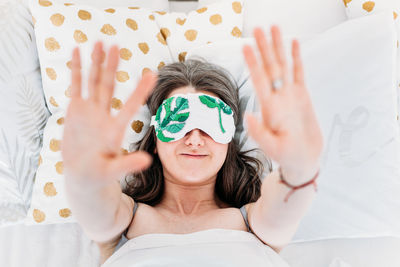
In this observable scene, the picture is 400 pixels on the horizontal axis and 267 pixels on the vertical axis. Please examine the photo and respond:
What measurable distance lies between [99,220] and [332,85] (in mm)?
811

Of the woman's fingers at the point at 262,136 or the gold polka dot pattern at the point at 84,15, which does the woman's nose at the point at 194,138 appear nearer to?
the woman's fingers at the point at 262,136

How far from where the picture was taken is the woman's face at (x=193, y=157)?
1111mm

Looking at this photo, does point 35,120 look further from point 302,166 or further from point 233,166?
point 302,166

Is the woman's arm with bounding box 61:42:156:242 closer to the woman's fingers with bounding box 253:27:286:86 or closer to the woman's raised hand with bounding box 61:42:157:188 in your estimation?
the woman's raised hand with bounding box 61:42:157:188

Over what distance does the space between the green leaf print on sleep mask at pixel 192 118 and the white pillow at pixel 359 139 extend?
1.09 ft

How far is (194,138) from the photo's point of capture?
1.11 meters

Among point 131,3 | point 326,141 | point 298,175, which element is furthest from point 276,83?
point 131,3

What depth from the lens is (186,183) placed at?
123cm

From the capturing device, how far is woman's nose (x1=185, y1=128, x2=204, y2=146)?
3.62 feet

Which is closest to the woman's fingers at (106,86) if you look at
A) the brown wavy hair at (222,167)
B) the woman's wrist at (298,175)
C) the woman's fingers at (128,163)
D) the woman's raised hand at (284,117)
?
the woman's fingers at (128,163)

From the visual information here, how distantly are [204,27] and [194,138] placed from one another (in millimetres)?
577

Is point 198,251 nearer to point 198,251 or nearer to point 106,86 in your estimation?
point 198,251

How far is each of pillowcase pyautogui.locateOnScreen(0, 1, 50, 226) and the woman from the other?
380mm

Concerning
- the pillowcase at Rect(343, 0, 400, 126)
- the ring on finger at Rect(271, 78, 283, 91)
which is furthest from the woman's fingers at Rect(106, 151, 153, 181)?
the pillowcase at Rect(343, 0, 400, 126)
